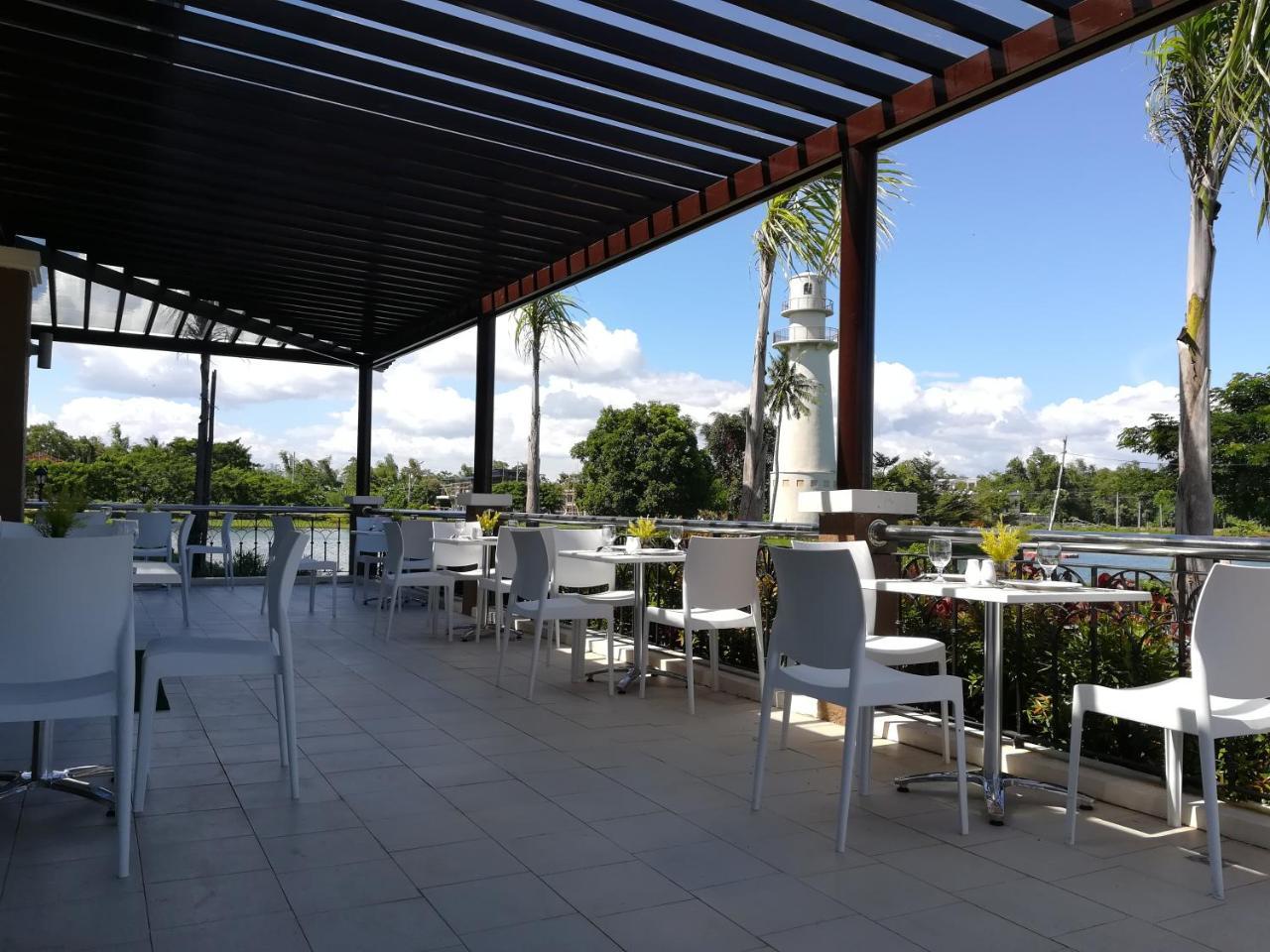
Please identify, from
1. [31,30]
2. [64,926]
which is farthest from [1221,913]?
[31,30]

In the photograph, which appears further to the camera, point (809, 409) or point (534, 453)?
point (809, 409)

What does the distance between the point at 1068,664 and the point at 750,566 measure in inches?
58.7

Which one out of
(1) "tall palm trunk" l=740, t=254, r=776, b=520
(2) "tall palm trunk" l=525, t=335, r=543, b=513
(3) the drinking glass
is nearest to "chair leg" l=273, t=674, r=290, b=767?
(3) the drinking glass

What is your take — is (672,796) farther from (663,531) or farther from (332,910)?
(663,531)

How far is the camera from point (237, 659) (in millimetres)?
3234

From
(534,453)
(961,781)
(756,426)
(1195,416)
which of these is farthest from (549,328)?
(961,781)

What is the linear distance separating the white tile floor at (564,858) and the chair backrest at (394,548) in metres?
3.01

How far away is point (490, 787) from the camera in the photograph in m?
3.45

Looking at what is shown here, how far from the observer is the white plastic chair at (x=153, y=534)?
316 inches

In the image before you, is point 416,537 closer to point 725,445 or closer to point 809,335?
point 809,335

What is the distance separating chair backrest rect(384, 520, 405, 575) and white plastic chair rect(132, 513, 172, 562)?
80.4 inches

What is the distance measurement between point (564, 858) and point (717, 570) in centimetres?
212

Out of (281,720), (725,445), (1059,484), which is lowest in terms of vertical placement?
(281,720)

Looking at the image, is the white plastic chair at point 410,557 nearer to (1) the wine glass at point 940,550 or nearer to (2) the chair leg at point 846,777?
(1) the wine glass at point 940,550
